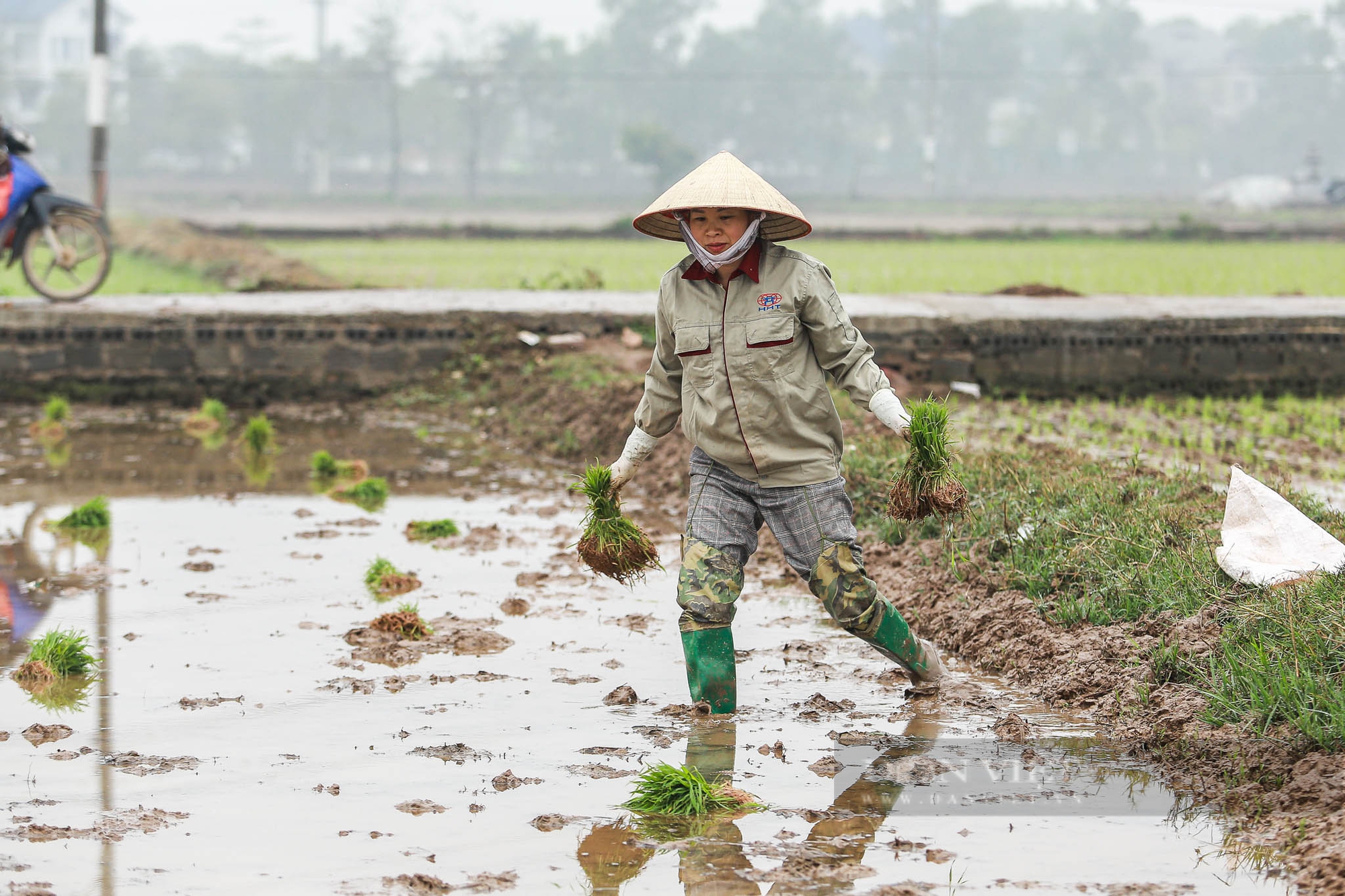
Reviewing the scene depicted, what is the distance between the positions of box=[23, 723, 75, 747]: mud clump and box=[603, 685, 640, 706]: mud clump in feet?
4.94

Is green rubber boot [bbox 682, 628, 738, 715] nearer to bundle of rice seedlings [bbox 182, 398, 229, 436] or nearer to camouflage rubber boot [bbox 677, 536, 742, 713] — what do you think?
camouflage rubber boot [bbox 677, 536, 742, 713]

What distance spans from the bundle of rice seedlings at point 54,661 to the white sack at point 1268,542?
3.54 m

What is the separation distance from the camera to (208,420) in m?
9.63

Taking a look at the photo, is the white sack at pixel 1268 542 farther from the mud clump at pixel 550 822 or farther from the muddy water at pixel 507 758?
the mud clump at pixel 550 822

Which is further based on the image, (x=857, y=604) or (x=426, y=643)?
(x=426, y=643)

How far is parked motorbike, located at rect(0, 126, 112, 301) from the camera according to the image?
10719mm

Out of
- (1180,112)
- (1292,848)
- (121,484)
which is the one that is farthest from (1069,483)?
(1180,112)

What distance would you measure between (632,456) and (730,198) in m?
0.85

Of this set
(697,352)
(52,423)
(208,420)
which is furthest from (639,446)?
(52,423)

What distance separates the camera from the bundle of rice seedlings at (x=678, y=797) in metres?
3.44

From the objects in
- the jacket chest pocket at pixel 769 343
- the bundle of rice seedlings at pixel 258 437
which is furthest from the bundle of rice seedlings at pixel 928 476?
the bundle of rice seedlings at pixel 258 437

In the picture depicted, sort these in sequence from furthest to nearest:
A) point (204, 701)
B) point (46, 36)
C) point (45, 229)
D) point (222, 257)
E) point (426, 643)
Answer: point (46, 36) < point (222, 257) < point (45, 229) < point (426, 643) < point (204, 701)

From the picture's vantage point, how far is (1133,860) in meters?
3.18

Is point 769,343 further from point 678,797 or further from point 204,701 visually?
point 204,701
